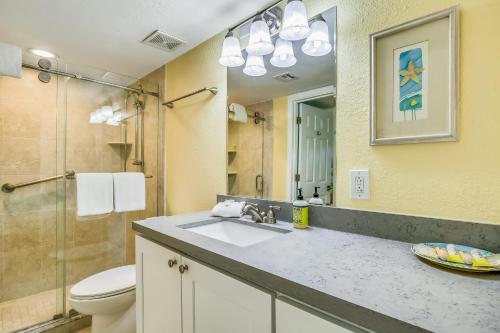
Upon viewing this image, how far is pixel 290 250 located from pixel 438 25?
0.92 meters

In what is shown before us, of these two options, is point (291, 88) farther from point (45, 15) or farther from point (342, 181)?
point (45, 15)

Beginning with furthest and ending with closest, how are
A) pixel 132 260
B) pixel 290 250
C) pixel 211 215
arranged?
1. pixel 132 260
2. pixel 211 215
3. pixel 290 250

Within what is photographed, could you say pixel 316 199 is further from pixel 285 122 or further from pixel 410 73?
→ pixel 410 73

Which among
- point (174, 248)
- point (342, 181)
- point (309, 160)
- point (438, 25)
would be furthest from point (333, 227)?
point (438, 25)

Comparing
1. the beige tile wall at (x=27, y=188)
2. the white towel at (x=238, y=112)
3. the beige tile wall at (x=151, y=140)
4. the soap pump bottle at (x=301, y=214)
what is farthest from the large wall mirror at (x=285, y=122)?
the beige tile wall at (x=27, y=188)

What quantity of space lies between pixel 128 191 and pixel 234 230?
113 centimetres

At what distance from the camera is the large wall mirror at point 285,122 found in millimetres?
1187

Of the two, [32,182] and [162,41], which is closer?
[162,41]

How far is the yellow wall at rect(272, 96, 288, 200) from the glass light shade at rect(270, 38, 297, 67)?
0.58ft

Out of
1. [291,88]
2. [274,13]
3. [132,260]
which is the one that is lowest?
[132,260]

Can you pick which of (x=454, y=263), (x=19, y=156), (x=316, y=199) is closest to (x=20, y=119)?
(x=19, y=156)

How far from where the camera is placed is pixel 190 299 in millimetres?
945

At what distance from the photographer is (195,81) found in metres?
1.95

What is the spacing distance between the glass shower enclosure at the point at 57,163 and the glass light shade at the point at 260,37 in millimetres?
1359
